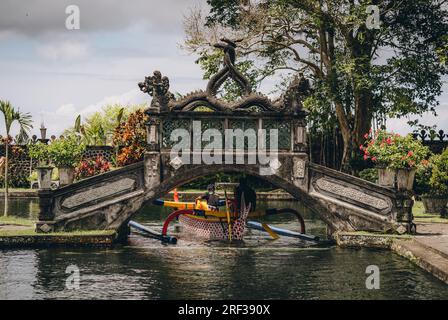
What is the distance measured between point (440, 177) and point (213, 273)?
12.8m

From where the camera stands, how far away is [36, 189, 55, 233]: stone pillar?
18000 mm

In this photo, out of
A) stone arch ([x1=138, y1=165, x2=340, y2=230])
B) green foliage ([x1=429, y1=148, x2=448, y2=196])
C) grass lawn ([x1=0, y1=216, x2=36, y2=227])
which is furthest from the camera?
green foliage ([x1=429, y1=148, x2=448, y2=196])

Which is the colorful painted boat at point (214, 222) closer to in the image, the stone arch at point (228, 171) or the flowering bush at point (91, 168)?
the stone arch at point (228, 171)

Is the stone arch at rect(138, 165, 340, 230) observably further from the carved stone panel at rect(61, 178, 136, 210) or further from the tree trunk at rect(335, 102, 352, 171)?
the tree trunk at rect(335, 102, 352, 171)

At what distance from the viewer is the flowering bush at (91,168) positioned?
32.7m

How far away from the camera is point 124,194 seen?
1866 centimetres

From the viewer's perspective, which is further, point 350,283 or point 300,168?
point 300,168

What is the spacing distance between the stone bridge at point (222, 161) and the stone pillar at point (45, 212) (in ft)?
1.98

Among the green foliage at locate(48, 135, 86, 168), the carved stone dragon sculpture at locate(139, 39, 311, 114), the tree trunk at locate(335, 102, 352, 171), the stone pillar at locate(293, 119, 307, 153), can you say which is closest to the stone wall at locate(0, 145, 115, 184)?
the tree trunk at locate(335, 102, 352, 171)

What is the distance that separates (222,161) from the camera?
1862cm

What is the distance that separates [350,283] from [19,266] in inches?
269

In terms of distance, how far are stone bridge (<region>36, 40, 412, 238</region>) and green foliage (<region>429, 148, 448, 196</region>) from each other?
716 cm
